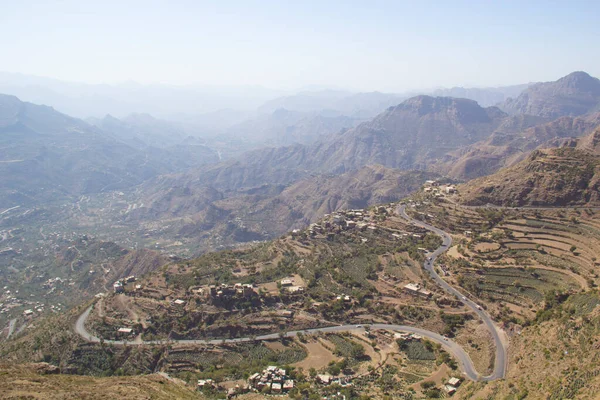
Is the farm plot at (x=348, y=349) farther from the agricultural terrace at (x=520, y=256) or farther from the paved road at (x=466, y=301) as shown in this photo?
the agricultural terrace at (x=520, y=256)

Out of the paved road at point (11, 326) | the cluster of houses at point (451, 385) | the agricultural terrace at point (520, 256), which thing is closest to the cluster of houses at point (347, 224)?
the agricultural terrace at point (520, 256)

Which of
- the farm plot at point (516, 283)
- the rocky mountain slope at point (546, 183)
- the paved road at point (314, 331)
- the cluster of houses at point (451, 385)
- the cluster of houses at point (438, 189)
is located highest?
the rocky mountain slope at point (546, 183)

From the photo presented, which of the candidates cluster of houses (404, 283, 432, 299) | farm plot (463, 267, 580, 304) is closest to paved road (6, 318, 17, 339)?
cluster of houses (404, 283, 432, 299)

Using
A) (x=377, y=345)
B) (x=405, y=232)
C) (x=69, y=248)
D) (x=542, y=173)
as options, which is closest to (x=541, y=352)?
(x=377, y=345)

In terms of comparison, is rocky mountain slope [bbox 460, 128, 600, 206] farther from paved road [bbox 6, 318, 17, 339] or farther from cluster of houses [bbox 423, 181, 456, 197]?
paved road [bbox 6, 318, 17, 339]

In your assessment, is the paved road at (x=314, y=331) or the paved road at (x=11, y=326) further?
the paved road at (x=11, y=326)

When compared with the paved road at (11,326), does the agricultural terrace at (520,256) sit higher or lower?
higher

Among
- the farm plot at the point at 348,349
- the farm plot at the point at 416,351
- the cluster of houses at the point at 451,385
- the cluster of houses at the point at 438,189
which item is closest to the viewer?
the cluster of houses at the point at 451,385
